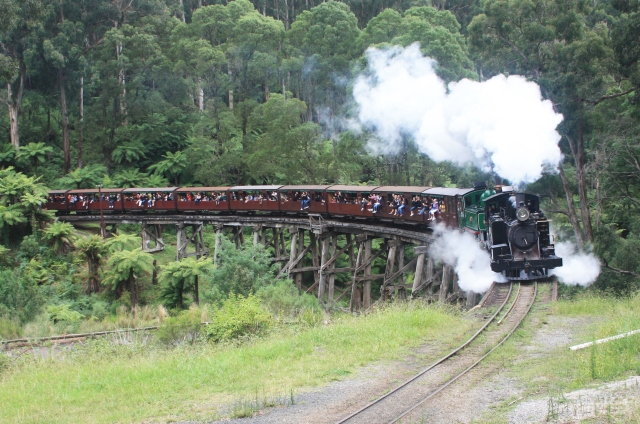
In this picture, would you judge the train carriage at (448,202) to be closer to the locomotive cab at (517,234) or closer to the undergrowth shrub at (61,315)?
the locomotive cab at (517,234)

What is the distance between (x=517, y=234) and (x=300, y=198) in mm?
13631

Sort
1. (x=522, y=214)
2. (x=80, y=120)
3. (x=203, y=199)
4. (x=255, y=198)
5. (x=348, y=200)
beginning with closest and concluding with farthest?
(x=522, y=214) < (x=348, y=200) < (x=255, y=198) < (x=203, y=199) < (x=80, y=120)

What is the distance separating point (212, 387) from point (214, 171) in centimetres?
→ 3022

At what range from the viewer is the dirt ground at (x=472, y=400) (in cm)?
865

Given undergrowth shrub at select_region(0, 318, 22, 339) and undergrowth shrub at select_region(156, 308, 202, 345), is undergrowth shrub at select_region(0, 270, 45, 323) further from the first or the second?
undergrowth shrub at select_region(156, 308, 202, 345)

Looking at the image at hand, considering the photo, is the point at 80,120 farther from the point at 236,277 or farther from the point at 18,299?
the point at 236,277

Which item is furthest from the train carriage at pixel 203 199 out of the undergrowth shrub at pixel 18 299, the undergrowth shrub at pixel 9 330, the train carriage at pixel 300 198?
the undergrowth shrub at pixel 9 330

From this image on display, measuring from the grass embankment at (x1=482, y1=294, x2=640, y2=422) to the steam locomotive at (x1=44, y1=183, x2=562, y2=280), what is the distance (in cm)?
204

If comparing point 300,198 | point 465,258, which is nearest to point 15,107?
point 300,198

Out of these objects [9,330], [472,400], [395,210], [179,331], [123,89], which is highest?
[123,89]

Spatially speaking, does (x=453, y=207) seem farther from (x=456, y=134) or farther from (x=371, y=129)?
(x=371, y=129)

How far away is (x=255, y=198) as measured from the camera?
32.2 m

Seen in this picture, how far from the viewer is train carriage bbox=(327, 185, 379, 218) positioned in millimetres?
26000

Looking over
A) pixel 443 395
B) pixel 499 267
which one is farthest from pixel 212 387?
pixel 499 267
